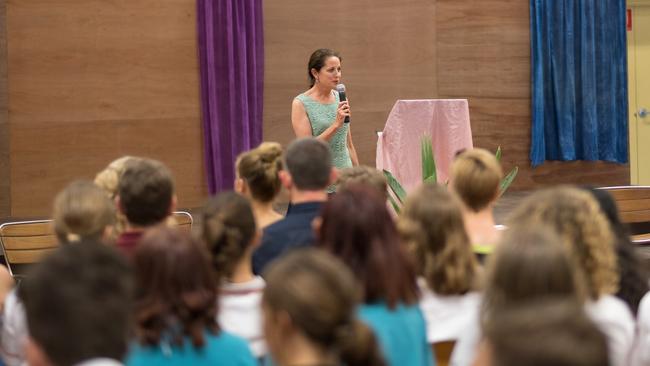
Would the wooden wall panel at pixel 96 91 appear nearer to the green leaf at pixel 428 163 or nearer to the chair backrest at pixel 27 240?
the green leaf at pixel 428 163

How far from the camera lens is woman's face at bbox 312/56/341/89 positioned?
5.15 m

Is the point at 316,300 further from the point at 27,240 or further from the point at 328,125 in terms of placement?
the point at 328,125

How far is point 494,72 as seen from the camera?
8.46m

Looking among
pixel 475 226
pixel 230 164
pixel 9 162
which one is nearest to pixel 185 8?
pixel 230 164

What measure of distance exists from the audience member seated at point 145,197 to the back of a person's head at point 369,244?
0.67m

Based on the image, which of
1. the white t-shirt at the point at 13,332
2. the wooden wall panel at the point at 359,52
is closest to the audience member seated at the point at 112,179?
the white t-shirt at the point at 13,332

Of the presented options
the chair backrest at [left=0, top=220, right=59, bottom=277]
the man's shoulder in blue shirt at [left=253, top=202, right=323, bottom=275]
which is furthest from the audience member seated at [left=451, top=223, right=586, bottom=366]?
the chair backrest at [left=0, top=220, right=59, bottom=277]

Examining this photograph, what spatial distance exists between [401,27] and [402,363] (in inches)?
249

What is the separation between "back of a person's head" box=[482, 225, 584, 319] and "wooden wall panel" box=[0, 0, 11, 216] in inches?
232

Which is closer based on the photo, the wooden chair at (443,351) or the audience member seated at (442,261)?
the audience member seated at (442,261)

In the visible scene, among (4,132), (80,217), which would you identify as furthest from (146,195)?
(4,132)

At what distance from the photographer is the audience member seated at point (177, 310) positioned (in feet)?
6.12

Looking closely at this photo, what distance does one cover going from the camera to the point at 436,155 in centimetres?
580

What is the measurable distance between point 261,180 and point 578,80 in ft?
19.6
